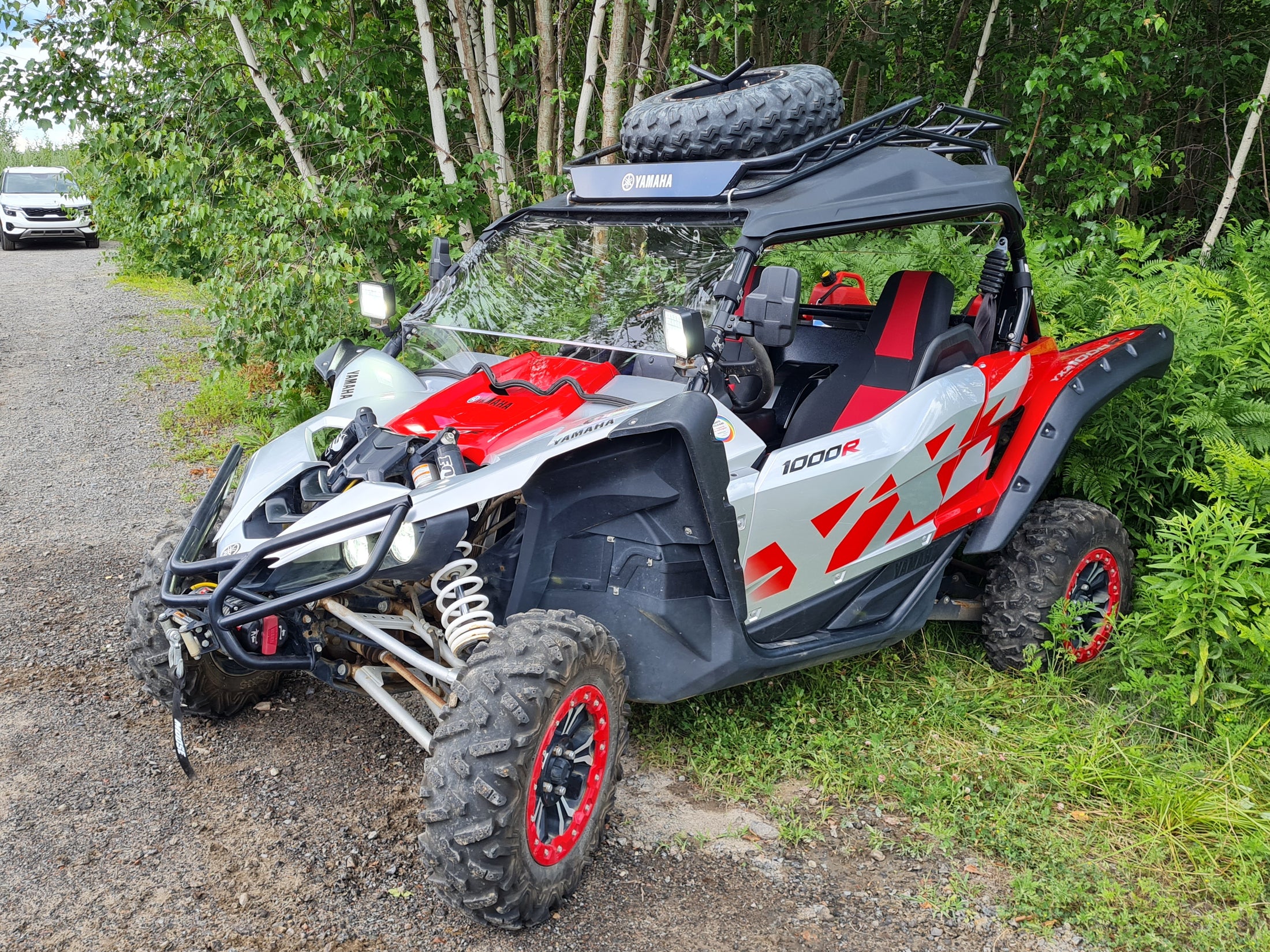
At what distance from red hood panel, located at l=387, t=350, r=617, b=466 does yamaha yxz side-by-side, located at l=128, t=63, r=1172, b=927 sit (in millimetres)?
14

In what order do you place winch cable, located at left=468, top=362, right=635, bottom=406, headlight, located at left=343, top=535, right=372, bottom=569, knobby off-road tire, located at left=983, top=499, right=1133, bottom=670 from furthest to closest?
knobby off-road tire, located at left=983, top=499, right=1133, bottom=670
winch cable, located at left=468, top=362, right=635, bottom=406
headlight, located at left=343, top=535, right=372, bottom=569

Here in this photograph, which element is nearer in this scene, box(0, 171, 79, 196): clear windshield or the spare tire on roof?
the spare tire on roof

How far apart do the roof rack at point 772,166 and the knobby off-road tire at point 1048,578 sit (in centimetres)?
157

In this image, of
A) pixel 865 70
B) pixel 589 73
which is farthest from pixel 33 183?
pixel 589 73

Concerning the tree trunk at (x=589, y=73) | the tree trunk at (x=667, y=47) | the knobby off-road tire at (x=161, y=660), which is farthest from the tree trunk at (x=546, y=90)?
the knobby off-road tire at (x=161, y=660)

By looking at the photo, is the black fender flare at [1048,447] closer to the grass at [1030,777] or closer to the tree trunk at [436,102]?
the grass at [1030,777]

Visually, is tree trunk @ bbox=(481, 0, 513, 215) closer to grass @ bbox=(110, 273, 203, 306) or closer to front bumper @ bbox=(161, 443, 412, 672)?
front bumper @ bbox=(161, 443, 412, 672)

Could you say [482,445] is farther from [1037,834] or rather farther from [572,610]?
[1037,834]

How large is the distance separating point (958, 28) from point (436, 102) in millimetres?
6590

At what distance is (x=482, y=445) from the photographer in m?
3.27

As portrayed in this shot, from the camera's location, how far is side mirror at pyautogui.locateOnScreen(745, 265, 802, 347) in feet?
10.0

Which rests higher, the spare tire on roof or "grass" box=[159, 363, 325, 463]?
the spare tire on roof

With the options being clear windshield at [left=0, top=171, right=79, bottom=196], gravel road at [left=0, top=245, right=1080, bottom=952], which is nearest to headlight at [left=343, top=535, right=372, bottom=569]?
gravel road at [left=0, top=245, right=1080, bottom=952]

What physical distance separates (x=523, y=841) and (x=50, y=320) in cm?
1262
